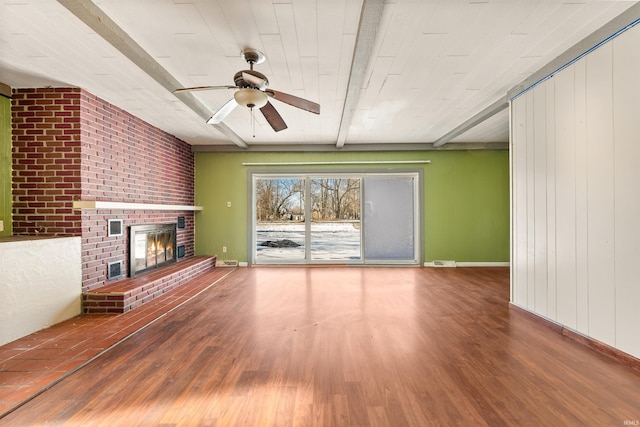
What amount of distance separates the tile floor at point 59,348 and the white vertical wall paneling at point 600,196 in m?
3.97

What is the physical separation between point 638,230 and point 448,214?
4221mm

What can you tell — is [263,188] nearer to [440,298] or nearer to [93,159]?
[93,159]

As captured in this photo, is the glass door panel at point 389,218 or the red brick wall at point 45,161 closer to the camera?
the red brick wall at point 45,161

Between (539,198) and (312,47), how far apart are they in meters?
2.65

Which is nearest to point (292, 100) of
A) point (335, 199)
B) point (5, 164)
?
point (5, 164)

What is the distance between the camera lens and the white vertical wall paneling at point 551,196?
2824 millimetres

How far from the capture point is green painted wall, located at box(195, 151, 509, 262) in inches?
246

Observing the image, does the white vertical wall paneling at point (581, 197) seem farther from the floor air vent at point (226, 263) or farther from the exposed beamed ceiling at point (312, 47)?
the floor air vent at point (226, 263)

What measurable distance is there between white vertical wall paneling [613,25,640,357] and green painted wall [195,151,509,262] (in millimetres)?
4055

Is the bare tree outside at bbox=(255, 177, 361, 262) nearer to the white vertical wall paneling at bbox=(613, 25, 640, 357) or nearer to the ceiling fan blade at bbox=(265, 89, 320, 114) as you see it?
the ceiling fan blade at bbox=(265, 89, 320, 114)

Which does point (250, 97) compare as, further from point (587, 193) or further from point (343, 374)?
point (587, 193)

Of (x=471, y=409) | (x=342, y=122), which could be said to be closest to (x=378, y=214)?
(x=342, y=122)

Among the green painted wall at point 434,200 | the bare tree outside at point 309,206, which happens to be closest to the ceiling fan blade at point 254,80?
the green painted wall at point 434,200

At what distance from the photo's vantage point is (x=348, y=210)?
654 centimetres
